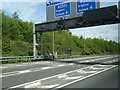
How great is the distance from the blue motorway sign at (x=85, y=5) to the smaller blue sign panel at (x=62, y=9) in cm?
130

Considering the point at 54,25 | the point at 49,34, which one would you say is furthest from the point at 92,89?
the point at 49,34

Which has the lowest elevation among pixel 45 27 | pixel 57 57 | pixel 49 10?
pixel 57 57

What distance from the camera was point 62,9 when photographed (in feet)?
65.1

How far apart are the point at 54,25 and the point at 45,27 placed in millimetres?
2040

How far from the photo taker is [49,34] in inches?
2108

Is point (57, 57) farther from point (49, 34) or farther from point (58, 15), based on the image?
point (49, 34)

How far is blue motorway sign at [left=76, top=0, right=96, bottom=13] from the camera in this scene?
17628 millimetres

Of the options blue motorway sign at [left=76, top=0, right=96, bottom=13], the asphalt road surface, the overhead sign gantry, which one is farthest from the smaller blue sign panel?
the asphalt road surface

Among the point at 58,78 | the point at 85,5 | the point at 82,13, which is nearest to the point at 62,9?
the point at 82,13

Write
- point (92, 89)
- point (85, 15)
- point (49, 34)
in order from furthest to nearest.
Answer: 1. point (49, 34)
2. point (85, 15)
3. point (92, 89)

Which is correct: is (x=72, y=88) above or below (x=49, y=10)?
below

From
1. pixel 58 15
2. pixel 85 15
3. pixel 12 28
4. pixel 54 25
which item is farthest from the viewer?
pixel 12 28

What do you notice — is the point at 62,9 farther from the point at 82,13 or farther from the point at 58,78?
the point at 58,78

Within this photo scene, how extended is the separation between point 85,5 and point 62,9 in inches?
123
